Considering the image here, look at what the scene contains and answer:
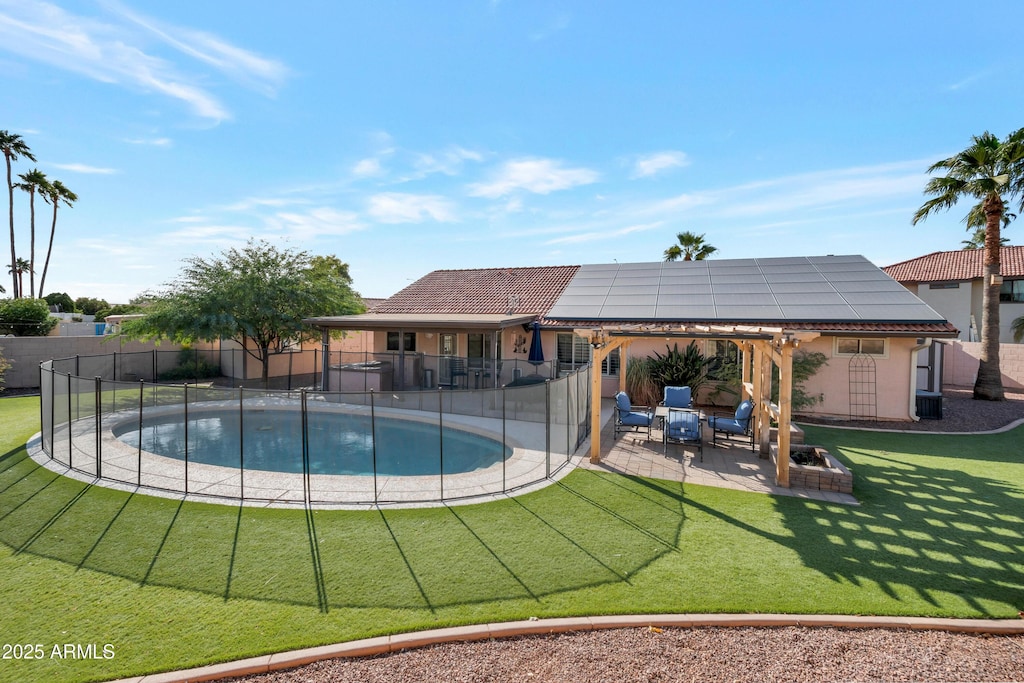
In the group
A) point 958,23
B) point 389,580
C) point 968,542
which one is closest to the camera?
point 389,580

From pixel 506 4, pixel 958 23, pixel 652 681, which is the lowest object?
pixel 652 681

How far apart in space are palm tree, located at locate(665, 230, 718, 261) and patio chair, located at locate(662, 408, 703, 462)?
20128mm

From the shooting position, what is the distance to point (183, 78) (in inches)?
467

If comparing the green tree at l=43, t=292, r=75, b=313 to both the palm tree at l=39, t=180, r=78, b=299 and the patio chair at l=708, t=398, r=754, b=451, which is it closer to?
the palm tree at l=39, t=180, r=78, b=299

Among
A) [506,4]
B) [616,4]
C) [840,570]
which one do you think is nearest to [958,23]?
[616,4]

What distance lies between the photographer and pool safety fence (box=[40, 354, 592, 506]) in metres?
8.07

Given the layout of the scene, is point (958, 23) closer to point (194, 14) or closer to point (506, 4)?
point (506, 4)

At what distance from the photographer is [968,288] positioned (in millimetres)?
28297

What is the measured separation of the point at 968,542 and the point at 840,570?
234 centimetres

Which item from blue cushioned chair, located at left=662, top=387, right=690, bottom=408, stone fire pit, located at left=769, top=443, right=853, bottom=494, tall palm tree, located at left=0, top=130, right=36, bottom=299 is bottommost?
stone fire pit, located at left=769, top=443, right=853, bottom=494

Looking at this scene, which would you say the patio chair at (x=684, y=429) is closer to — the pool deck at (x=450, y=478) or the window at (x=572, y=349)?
the pool deck at (x=450, y=478)

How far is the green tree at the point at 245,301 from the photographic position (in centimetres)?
1839

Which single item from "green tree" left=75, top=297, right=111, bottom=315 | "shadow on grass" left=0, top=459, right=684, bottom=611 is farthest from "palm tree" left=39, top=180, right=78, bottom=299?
"shadow on grass" left=0, top=459, right=684, bottom=611

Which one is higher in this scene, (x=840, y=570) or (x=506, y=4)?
(x=506, y=4)
